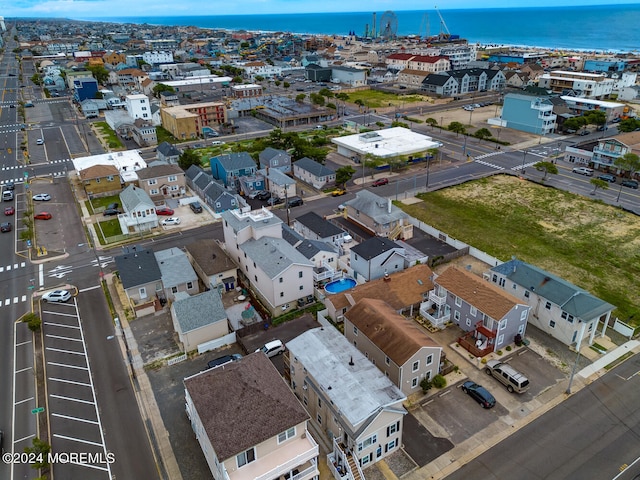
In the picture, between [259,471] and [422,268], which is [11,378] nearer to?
[259,471]

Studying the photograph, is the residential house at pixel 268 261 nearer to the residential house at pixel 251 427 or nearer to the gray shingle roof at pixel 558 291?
the residential house at pixel 251 427

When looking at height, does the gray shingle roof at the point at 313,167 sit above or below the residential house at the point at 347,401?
above

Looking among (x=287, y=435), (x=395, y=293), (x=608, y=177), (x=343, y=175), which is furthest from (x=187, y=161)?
(x=608, y=177)

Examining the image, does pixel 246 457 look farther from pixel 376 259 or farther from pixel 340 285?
pixel 376 259

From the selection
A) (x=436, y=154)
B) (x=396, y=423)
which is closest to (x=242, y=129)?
(x=436, y=154)

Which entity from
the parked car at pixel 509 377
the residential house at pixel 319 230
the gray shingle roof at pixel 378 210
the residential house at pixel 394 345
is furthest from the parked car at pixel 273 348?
the gray shingle roof at pixel 378 210

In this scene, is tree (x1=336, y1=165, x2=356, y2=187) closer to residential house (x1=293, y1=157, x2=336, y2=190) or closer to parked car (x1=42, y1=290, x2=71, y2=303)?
residential house (x1=293, y1=157, x2=336, y2=190)
